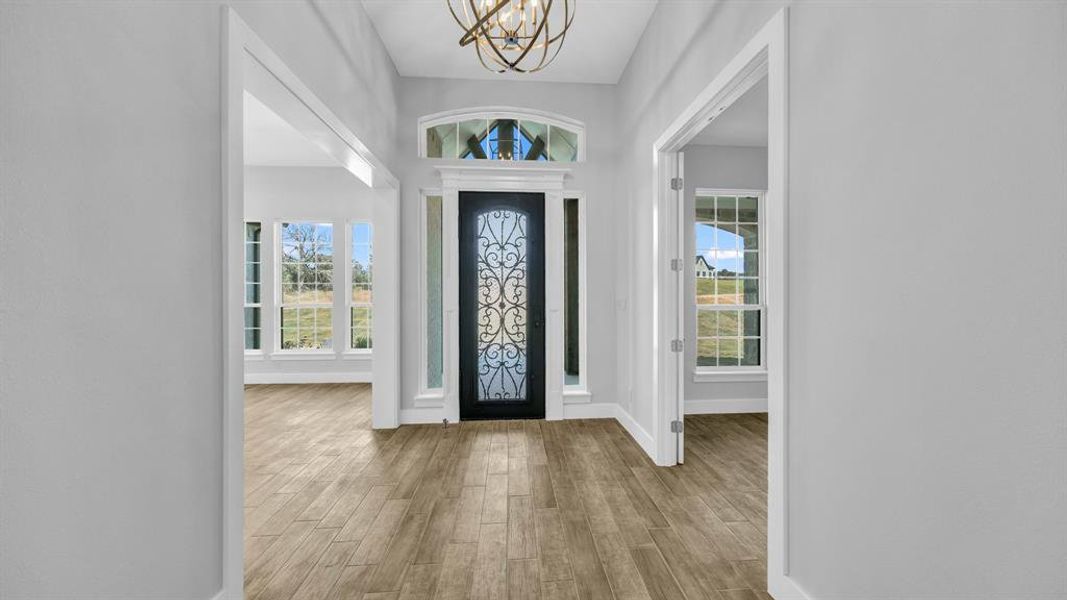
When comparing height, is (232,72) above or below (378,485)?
above

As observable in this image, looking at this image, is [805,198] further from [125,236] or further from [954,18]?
[125,236]

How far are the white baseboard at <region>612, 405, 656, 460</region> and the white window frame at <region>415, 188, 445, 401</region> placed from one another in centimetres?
168

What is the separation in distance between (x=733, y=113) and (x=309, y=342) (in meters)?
6.15

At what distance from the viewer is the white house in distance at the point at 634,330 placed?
1051 mm

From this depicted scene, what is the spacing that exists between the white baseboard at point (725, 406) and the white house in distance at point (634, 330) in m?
1.08

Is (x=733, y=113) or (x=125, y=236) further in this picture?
(x=733, y=113)

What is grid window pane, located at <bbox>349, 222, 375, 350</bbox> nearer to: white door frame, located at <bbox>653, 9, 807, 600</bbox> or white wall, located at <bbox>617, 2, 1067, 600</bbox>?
white door frame, located at <bbox>653, 9, 807, 600</bbox>

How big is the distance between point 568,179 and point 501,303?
1.37m

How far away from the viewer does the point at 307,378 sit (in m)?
6.96

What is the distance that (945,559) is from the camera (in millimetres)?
1224

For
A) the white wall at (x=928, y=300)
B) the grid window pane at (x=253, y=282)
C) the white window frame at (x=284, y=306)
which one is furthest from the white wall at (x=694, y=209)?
the grid window pane at (x=253, y=282)

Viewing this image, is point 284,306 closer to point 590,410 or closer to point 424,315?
point 424,315

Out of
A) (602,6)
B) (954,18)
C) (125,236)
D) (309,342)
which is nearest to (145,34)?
(125,236)

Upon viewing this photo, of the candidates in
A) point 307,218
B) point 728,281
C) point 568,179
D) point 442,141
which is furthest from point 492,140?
point 307,218
